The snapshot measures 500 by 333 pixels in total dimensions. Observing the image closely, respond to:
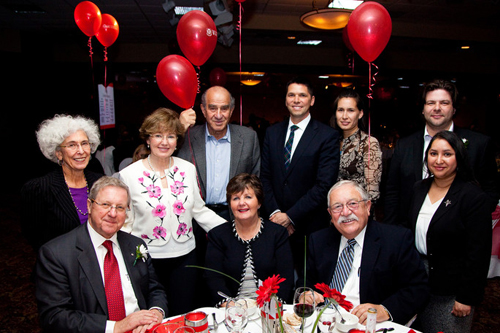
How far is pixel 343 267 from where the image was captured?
1857mm

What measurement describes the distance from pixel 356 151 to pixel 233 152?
945 millimetres

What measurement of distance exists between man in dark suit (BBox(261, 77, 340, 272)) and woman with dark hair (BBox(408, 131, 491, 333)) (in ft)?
2.28

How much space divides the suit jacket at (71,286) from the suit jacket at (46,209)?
17.6 inches

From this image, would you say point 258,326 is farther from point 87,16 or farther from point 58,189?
point 87,16

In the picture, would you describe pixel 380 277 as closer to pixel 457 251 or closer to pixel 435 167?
pixel 457 251

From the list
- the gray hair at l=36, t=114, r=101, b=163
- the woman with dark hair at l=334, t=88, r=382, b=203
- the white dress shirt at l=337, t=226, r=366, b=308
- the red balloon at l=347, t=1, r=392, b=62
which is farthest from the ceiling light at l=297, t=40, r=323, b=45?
the white dress shirt at l=337, t=226, r=366, b=308

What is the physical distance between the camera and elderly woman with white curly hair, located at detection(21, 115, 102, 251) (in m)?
2.02

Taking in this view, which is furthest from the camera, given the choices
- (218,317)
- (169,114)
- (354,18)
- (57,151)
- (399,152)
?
(354,18)

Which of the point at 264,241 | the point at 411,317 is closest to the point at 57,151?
the point at 264,241

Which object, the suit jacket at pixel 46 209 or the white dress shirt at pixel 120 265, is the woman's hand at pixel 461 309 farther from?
the suit jacket at pixel 46 209

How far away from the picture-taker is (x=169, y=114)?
2314 millimetres

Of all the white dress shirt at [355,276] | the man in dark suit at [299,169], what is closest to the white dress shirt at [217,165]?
the man in dark suit at [299,169]

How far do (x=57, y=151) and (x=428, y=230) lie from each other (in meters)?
2.17

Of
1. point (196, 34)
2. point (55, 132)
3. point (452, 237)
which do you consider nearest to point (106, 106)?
point (196, 34)
